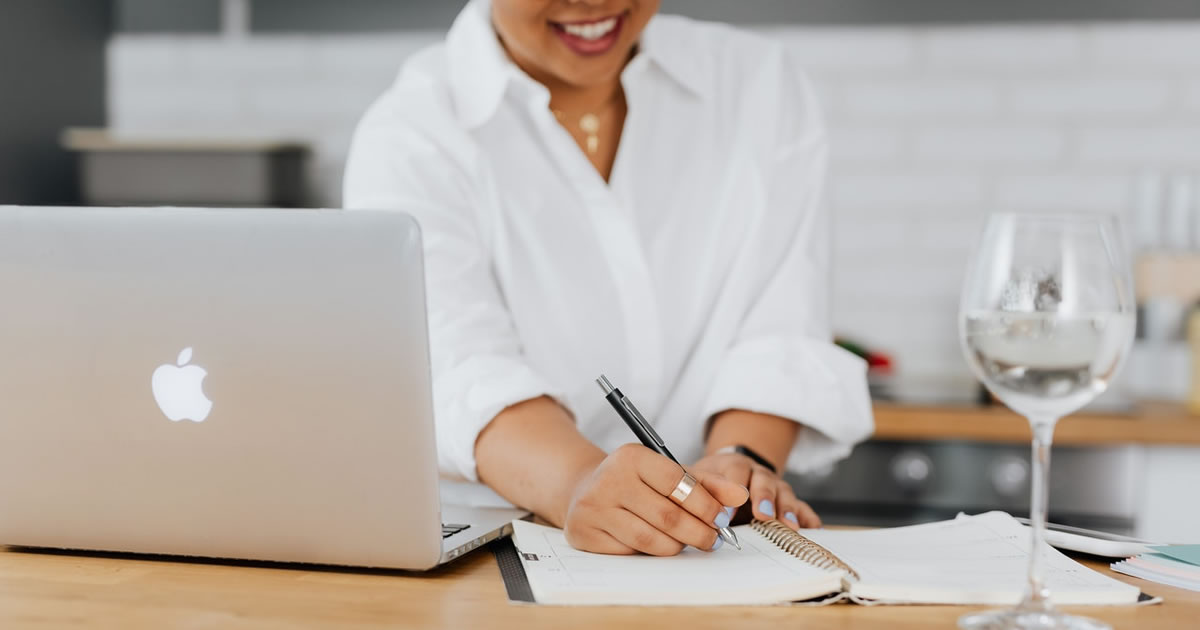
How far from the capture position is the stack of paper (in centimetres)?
94

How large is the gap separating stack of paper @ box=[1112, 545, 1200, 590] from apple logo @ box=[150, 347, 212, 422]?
70cm

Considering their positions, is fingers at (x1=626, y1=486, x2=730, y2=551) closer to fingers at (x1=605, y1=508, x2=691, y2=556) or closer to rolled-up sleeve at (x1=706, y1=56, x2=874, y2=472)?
fingers at (x1=605, y1=508, x2=691, y2=556)

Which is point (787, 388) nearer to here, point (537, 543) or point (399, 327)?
point (537, 543)

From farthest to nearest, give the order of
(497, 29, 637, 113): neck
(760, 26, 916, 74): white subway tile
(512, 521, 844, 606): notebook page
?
(760, 26, 916, 74): white subway tile < (497, 29, 637, 113): neck < (512, 521, 844, 606): notebook page

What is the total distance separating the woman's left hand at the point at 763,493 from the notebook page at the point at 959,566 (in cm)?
5

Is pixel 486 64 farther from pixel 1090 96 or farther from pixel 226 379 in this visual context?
pixel 1090 96

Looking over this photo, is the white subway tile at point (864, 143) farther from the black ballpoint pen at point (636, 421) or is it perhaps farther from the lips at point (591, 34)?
the black ballpoint pen at point (636, 421)

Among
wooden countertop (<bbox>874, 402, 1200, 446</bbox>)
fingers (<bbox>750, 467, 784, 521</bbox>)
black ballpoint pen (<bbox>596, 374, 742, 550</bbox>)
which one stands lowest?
wooden countertop (<bbox>874, 402, 1200, 446</bbox>)

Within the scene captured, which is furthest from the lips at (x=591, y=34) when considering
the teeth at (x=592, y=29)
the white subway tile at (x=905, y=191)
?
the white subway tile at (x=905, y=191)

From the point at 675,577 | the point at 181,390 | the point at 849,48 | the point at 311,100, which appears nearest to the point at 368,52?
the point at 311,100

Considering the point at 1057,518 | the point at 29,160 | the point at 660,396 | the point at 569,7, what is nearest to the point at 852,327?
the point at 1057,518

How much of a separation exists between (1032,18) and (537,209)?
1571 mm

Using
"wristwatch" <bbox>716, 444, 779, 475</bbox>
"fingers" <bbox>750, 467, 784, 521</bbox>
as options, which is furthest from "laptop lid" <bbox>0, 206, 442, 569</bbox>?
"wristwatch" <bbox>716, 444, 779, 475</bbox>

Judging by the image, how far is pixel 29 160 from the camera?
2869 millimetres
